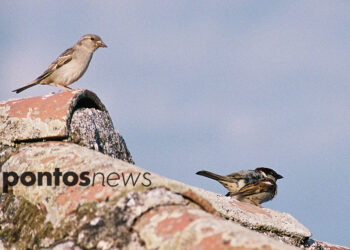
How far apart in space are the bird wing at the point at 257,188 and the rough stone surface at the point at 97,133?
3.43 meters

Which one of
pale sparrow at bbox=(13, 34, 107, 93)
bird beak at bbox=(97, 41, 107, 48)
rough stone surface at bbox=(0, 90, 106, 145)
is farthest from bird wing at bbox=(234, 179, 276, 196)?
rough stone surface at bbox=(0, 90, 106, 145)

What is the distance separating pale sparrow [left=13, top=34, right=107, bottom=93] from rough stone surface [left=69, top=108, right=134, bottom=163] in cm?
332

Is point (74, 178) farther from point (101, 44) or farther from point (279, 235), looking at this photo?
point (101, 44)

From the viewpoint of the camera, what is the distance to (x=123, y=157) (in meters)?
5.04

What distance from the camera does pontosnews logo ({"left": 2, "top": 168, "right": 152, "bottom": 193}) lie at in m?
3.24

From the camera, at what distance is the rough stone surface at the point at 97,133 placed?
440 cm

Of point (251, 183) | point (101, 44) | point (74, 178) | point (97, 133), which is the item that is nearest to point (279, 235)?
point (97, 133)

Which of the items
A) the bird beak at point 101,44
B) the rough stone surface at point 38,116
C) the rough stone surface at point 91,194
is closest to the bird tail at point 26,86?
the bird beak at point 101,44

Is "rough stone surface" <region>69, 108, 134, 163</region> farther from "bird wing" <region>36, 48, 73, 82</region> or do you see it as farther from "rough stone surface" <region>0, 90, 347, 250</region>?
"bird wing" <region>36, 48, 73, 82</region>

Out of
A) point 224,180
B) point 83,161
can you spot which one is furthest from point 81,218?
point 224,180

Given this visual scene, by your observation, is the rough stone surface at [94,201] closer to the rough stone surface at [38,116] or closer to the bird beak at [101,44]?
the rough stone surface at [38,116]

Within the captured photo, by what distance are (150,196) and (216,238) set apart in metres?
0.61

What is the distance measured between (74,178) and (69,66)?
16.2ft

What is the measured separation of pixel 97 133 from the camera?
15.4ft
